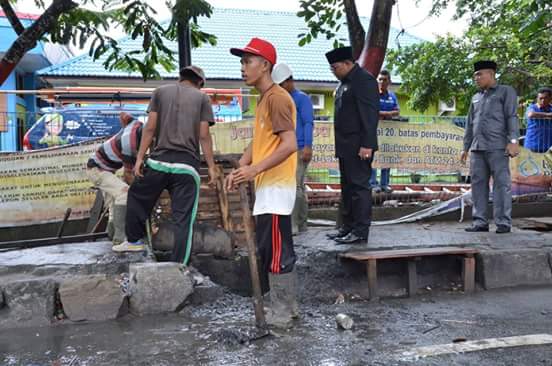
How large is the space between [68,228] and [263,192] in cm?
468

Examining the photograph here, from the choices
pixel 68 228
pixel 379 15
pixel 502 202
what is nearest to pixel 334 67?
pixel 379 15

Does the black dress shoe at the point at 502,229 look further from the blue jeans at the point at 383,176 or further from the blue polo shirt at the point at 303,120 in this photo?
the blue polo shirt at the point at 303,120

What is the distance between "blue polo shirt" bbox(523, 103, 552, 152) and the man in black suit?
4290mm

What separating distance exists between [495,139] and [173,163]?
12.1 ft

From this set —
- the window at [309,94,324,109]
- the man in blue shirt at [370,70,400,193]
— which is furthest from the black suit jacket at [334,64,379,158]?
the window at [309,94,324,109]

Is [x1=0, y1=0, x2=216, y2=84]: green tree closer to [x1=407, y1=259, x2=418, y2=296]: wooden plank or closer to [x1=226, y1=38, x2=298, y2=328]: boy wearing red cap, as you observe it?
[x1=226, y1=38, x2=298, y2=328]: boy wearing red cap

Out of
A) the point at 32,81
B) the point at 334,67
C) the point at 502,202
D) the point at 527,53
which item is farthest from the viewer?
the point at 32,81

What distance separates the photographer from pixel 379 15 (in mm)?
6371

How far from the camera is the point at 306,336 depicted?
12.1ft

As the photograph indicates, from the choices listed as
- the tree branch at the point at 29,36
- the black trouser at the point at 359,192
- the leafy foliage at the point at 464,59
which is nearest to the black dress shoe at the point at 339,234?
the black trouser at the point at 359,192

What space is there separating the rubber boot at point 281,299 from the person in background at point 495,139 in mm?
3407

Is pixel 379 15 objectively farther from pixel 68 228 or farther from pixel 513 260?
pixel 68 228

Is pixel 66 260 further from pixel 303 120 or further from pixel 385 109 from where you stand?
pixel 385 109

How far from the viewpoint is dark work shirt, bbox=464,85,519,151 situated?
20.2 feet
